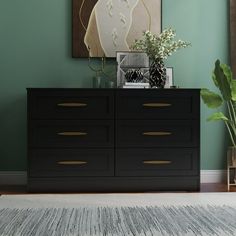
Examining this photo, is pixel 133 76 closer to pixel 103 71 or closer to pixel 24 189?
pixel 103 71

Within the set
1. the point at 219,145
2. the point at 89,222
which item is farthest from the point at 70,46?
the point at 89,222

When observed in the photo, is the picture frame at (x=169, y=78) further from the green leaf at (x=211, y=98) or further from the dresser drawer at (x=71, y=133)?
the dresser drawer at (x=71, y=133)

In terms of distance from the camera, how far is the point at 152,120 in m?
A: 3.40

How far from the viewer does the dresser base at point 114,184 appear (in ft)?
11.0

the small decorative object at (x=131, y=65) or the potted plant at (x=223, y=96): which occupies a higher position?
A: the small decorative object at (x=131, y=65)

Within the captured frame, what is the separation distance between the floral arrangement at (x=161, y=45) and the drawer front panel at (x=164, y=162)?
80 cm

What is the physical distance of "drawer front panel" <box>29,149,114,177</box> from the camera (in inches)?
132

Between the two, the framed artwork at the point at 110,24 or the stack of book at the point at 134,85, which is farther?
the framed artwork at the point at 110,24

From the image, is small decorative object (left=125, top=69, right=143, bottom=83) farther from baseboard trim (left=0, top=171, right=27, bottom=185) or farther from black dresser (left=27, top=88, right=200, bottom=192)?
baseboard trim (left=0, top=171, right=27, bottom=185)

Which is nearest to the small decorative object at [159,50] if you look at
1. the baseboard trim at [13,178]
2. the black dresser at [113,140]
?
the black dresser at [113,140]

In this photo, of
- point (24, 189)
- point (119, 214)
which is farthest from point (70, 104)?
point (119, 214)

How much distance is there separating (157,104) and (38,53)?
1.16m

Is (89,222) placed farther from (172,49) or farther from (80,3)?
(80,3)

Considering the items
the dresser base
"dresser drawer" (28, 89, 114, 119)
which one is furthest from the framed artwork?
the dresser base
